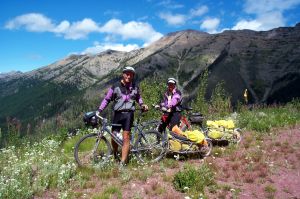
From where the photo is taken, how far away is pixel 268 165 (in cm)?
1209

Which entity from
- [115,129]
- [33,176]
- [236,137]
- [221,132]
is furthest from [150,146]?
[236,137]

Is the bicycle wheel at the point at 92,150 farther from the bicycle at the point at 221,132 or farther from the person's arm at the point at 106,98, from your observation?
the bicycle at the point at 221,132

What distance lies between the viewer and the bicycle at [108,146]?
11734mm

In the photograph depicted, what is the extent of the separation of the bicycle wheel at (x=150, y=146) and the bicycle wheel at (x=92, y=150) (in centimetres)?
106

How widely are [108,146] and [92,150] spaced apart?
1.80 feet

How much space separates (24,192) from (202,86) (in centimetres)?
1546

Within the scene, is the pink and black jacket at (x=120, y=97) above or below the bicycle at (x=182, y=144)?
above

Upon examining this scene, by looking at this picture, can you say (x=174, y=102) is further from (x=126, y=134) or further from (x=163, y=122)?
(x=126, y=134)

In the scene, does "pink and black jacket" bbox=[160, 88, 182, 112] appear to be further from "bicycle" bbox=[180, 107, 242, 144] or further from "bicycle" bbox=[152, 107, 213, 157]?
"bicycle" bbox=[180, 107, 242, 144]

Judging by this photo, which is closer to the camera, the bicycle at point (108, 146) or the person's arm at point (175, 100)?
the bicycle at point (108, 146)

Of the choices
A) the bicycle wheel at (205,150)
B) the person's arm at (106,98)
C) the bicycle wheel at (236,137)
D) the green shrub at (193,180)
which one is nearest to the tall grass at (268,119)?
the bicycle wheel at (236,137)

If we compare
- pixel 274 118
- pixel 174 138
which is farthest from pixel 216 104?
pixel 174 138

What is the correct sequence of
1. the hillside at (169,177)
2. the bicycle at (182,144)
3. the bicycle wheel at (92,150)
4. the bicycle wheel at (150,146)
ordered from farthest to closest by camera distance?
the bicycle at (182,144), the bicycle wheel at (150,146), the bicycle wheel at (92,150), the hillside at (169,177)

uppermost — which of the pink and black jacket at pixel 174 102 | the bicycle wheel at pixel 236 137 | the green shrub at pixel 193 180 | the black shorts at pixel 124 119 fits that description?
the pink and black jacket at pixel 174 102
